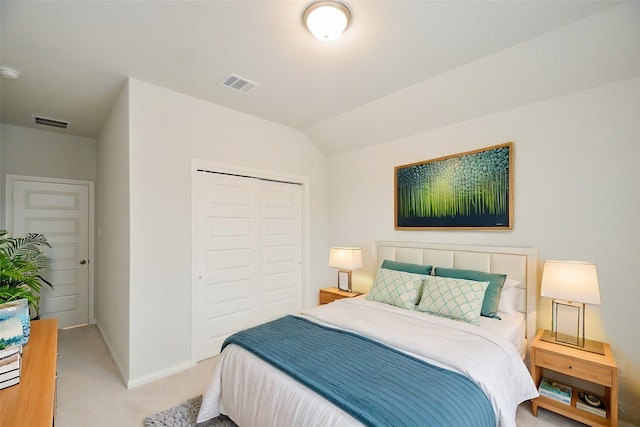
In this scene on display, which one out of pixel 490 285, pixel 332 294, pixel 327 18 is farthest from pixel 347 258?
pixel 327 18

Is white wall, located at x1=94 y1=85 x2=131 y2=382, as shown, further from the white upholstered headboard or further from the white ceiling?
the white upholstered headboard

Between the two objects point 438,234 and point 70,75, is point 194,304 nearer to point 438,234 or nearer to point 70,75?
point 70,75

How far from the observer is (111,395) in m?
2.38

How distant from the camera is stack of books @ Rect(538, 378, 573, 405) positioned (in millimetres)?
2002

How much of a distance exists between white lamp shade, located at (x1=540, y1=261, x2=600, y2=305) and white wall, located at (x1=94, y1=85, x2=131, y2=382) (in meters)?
3.44

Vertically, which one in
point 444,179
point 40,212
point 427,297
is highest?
point 444,179

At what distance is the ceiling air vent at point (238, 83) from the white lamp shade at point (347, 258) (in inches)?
83.3

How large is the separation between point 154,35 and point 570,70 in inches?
120

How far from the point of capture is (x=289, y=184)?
154 inches

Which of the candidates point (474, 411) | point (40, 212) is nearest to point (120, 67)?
point (40, 212)

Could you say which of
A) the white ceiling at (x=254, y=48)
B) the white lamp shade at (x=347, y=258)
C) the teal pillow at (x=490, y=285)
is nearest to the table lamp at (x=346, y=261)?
the white lamp shade at (x=347, y=258)

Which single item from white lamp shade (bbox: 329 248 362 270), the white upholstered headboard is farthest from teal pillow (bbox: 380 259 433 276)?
white lamp shade (bbox: 329 248 362 270)

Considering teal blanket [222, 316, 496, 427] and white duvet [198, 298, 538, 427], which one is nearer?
teal blanket [222, 316, 496, 427]

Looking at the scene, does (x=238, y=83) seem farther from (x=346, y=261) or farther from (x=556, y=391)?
(x=556, y=391)
